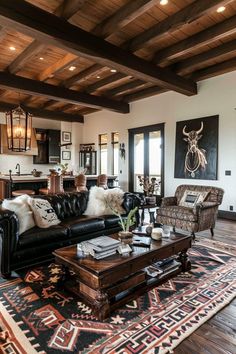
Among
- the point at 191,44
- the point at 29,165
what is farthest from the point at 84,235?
the point at 29,165

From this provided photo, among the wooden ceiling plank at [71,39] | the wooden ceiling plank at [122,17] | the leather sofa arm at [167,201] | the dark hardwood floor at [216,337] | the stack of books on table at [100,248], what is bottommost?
the dark hardwood floor at [216,337]

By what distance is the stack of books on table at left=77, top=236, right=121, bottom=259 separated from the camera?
226 cm

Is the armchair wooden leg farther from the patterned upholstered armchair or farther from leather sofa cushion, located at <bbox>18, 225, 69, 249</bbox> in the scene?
the patterned upholstered armchair

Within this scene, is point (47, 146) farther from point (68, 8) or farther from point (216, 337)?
point (216, 337)

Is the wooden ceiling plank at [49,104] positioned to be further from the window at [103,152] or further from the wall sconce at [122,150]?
the wall sconce at [122,150]

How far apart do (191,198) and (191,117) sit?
287cm

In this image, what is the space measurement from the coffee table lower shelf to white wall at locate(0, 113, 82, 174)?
797cm

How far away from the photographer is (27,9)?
3254mm

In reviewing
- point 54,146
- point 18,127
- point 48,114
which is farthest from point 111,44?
point 54,146

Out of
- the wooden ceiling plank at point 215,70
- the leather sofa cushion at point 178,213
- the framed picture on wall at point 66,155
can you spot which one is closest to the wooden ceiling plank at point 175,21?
the wooden ceiling plank at point 215,70

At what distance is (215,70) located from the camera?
566 cm

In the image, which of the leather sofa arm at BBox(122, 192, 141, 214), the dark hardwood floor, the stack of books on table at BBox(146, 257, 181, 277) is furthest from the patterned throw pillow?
the dark hardwood floor

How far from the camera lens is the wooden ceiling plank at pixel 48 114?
28.6 feet

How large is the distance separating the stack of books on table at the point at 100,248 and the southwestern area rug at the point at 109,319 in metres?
0.48
